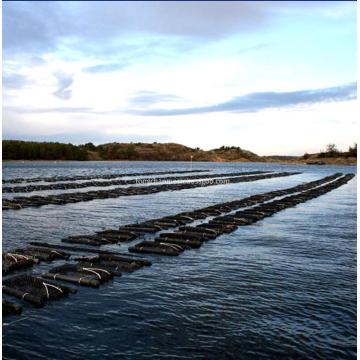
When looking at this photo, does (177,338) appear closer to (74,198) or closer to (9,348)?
(9,348)

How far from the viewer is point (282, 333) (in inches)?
657

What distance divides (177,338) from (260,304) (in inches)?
212

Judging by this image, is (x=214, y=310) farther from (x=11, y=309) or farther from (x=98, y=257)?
(x=98, y=257)

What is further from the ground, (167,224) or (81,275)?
(167,224)

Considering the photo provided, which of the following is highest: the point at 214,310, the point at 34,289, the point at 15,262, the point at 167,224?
the point at 167,224

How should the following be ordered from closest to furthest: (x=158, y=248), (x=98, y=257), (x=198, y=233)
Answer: (x=98, y=257) → (x=158, y=248) → (x=198, y=233)

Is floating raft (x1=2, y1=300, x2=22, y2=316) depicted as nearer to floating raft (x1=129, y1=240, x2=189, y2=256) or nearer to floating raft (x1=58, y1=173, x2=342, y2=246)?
floating raft (x1=129, y1=240, x2=189, y2=256)

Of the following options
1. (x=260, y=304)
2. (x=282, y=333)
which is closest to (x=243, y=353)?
(x=282, y=333)

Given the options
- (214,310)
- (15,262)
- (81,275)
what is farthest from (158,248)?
(214,310)

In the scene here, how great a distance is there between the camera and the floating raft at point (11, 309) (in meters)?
17.9

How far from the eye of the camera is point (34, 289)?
65.1ft

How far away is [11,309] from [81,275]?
484 cm

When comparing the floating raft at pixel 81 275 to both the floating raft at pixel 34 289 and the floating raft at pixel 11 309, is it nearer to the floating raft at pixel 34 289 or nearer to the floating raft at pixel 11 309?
the floating raft at pixel 34 289

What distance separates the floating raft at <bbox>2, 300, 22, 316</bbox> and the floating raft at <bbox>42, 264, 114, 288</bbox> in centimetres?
388
